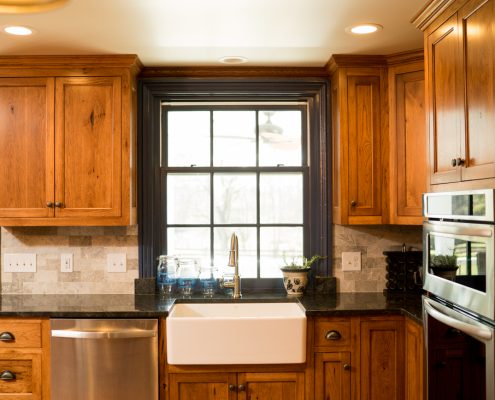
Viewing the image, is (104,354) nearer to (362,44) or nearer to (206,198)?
(206,198)

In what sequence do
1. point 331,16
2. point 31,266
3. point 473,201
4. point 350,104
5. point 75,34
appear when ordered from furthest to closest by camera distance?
point 31,266 → point 350,104 → point 75,34 → point 331,16 → point 473,201

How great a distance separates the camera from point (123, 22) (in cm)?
246

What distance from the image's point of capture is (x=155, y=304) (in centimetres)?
288

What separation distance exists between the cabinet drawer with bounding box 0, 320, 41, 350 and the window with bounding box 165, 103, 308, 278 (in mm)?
932

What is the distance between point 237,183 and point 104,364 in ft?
4.38


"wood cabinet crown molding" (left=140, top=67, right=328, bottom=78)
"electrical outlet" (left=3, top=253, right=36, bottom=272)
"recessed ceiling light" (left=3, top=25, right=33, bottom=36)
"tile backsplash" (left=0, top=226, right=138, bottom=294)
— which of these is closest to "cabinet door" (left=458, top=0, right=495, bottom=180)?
"wood cabinet crown molding" (left=140, top=67, right=328, bottom=78)

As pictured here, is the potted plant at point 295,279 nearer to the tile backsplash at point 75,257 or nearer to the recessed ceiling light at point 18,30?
the tile backsplash at point 75,257

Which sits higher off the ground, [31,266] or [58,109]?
[58,109]

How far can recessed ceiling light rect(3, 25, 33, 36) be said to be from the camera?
2.48m

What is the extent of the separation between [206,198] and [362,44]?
131cm

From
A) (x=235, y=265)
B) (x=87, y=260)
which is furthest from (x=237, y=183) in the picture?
(x=87, y=260)

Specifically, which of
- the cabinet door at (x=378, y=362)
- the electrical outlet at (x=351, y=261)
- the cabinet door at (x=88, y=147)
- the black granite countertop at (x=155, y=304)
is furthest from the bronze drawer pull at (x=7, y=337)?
the electrical outlet at (x=351, y=261)

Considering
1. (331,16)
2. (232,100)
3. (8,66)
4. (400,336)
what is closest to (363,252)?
Result: (400,336)

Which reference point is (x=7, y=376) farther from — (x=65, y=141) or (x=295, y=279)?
(x=295, y=279)
